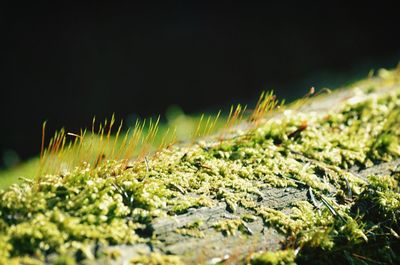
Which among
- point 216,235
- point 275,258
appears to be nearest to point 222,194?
point 216,235

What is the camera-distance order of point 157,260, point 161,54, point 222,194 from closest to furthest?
point 157,260 < point 222,194 < point 161,54

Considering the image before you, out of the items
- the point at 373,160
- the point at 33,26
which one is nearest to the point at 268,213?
the point at 373,160

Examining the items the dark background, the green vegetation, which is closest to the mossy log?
the green vegetation

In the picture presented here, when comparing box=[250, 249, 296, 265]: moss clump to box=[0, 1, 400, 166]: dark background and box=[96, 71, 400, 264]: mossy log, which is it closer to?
box=[96, 71, 400, 264]: mossy log

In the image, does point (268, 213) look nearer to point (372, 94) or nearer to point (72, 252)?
point (72, 252)

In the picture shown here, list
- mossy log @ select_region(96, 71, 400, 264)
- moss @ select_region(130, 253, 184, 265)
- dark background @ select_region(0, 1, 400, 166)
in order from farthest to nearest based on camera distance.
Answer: dark background @ select_region(0, 1, 400, 166) → mossy log @ select_region(96, 71, 400, 264) → moss @ select_region(130, 253, 184, 265)

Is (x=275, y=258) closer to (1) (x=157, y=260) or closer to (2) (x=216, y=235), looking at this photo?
(2) (x=216, y=235)
